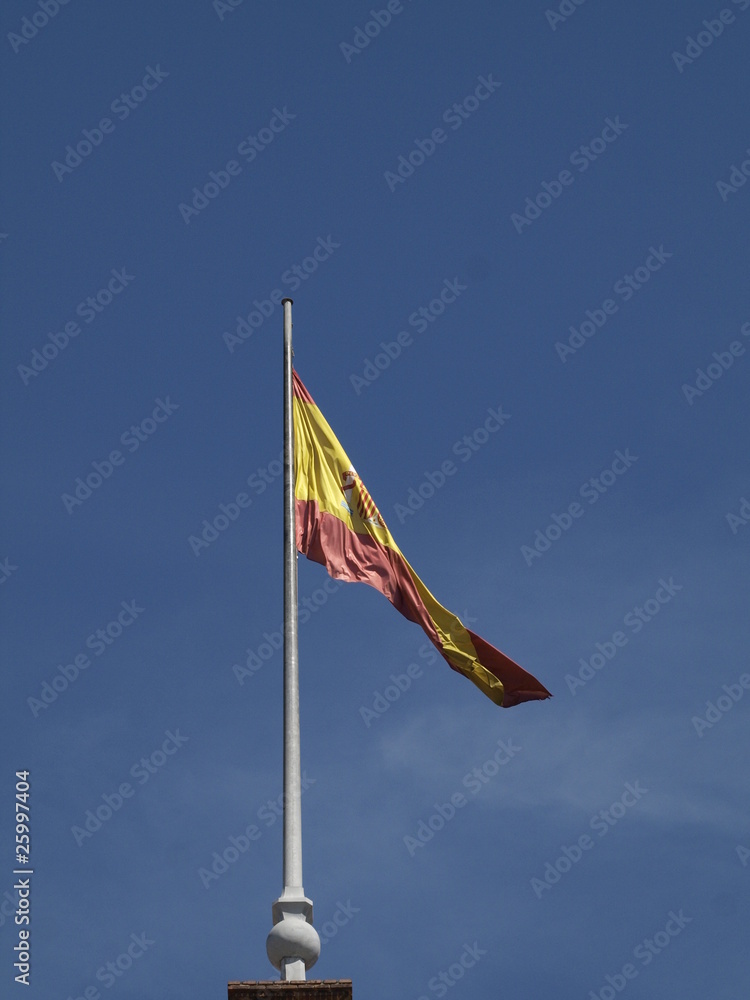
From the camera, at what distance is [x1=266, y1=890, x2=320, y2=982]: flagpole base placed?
2245 centimetres

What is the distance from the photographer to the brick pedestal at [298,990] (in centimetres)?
2164

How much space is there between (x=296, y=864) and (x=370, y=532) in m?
7.28

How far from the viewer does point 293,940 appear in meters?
22.4

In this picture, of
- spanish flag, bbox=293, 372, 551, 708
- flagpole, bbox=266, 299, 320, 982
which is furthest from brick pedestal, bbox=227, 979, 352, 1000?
spanish flag, bbox=293, 372, 551, 708

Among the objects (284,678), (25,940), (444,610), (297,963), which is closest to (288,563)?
(284,678)

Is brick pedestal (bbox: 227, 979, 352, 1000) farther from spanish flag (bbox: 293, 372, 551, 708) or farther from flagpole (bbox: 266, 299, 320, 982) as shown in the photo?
spanish flag (bbox: 293, 372, 551, 708)

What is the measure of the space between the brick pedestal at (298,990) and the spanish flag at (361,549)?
7.73 meters

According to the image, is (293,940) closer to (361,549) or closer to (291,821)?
(291,821)

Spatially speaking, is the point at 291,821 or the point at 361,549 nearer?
the point at 291,821

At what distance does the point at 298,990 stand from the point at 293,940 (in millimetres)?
844

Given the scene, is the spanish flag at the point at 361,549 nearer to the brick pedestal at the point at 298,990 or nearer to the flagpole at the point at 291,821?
the flagpole at the point at 291,821

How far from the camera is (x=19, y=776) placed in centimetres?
2983

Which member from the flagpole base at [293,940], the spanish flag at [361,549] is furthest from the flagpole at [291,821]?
the spanish flag at [361,549]

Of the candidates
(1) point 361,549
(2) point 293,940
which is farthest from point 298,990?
(1) point 361,549
